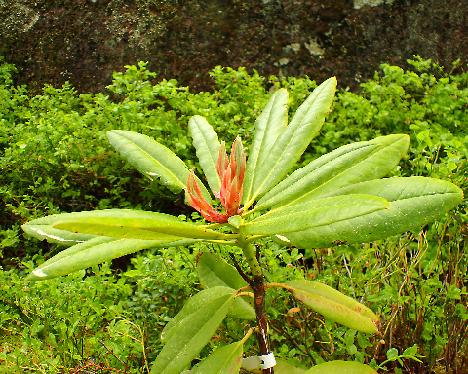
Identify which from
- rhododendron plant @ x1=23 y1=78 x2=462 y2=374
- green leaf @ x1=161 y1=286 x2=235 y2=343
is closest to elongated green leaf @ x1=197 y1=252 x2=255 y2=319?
rhododendron plant @ x1=23 y1=78 x2=462 y2=374

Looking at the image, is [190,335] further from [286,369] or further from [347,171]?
[347,171]

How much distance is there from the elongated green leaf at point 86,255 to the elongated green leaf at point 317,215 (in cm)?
22

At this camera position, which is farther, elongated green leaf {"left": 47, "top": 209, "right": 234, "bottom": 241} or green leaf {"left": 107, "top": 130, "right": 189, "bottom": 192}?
green leaf {"left": 107, "top": 130, "right": 189, "bottom": 192}

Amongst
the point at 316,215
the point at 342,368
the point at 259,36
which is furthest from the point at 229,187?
the point at 259,36

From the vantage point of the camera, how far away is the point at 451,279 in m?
1.93

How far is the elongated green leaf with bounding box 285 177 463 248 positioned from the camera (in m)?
1.07

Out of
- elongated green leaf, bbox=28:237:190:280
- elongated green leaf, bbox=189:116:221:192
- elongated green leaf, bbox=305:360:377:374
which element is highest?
elongated green leaf, bbox=189:116:221:192

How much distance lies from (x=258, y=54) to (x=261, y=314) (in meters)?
2.81

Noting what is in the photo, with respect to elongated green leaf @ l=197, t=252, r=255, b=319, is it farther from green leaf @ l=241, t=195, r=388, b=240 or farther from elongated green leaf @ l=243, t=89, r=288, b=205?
green leaf @ l=241, t=195, r=388, b=240

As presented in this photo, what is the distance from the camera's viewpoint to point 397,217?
1099 millimetres

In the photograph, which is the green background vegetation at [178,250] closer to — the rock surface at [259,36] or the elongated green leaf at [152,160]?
the rock surface at [259,36]

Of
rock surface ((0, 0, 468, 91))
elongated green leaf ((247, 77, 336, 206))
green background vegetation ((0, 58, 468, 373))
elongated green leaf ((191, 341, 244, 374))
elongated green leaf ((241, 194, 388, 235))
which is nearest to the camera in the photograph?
elongated green leaf ((241, 194, 388, 235))

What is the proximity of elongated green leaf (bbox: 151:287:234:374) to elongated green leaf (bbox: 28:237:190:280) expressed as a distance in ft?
0.67

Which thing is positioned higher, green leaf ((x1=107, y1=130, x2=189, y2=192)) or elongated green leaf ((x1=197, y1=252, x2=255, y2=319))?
green leaf ((x1=107, y1=130, x2=189, y2=192))
